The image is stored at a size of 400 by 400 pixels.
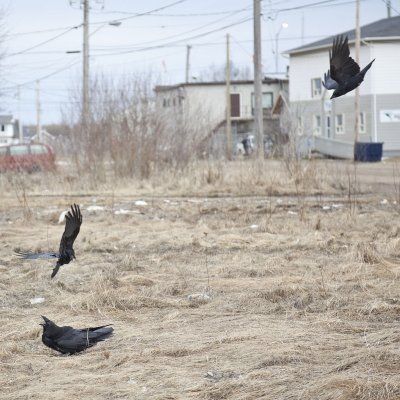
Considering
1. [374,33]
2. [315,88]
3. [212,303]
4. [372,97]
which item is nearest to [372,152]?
[372,97]

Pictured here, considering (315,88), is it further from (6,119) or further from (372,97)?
(6,119)

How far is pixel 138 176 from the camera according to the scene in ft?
74.9

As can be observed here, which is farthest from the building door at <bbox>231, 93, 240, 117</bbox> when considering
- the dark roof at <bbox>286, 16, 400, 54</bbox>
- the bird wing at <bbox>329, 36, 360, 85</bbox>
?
the bird wing at <bbox>329, 36, 360, 85</bbox>

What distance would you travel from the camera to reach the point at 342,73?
23.2 feet

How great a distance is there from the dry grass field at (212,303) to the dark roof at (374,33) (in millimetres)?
30308

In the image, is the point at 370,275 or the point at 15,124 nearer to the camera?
the point at 370,275

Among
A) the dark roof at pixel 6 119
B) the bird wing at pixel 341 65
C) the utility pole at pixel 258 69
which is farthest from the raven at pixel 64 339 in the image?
the dark roof at pixel 6 119

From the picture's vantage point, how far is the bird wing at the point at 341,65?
6988 millimetres

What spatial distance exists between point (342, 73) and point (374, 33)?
134ft

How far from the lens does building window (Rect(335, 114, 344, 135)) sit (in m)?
48.8

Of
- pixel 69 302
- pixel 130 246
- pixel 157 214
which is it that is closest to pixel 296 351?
pixel 69 302

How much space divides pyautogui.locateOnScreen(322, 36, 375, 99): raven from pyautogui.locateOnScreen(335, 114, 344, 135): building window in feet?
138

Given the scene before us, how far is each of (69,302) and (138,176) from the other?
14.6 meters

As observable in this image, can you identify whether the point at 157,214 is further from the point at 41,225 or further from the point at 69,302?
the point at 69,302
